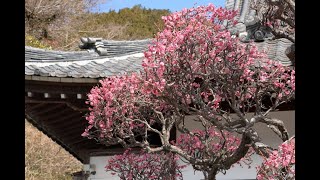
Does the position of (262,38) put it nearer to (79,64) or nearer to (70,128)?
(79,64)

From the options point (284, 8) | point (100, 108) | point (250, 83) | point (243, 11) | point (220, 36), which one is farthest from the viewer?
point (243, 11)

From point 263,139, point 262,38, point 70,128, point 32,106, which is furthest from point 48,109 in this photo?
point 262,38

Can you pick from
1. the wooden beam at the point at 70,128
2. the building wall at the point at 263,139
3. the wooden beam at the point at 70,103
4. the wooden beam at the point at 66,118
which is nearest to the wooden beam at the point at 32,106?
the wooden beam at the point at 70,103

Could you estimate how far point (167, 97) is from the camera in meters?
3.44

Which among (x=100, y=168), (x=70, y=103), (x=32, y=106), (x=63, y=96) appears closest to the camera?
Result: (x=63, y=96)

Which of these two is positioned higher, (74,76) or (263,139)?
(74,76)

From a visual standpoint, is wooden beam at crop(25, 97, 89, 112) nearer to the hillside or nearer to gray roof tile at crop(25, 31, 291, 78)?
gray roof tile at crop(25, 31, 291, 78)

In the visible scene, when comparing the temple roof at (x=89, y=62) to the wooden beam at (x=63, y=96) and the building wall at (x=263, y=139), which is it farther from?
the building wall at (x=263, y=139)

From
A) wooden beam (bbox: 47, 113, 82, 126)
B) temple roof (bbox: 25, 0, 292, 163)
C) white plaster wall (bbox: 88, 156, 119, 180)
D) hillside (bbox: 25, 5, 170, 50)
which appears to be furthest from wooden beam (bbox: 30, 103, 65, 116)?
hillside (bbox: 25, 5, 170, 50)

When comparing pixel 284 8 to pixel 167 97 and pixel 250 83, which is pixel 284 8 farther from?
pixel 167 97

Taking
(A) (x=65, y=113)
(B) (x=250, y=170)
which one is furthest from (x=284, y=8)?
(A) (x=65, y=113)

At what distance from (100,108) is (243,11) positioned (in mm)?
4958

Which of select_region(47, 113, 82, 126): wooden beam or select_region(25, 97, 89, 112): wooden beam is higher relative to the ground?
select_region(25, 97, 89, 112): wooden beam

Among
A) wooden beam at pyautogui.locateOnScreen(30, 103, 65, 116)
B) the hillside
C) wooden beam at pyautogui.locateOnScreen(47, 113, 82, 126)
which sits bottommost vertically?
wooden beam at pyautogui.locateOnScreen(47, 113, 82, 126)
